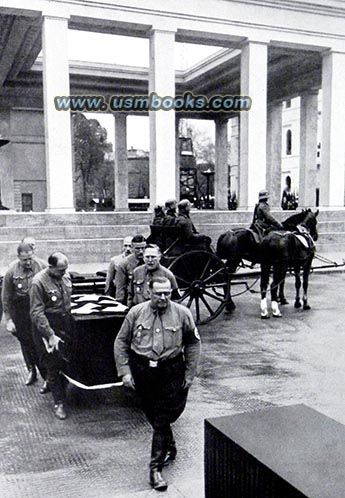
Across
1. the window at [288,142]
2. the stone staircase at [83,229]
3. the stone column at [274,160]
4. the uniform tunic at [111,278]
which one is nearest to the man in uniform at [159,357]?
the uniform tunic at [111,278]

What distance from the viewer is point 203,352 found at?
28.7ft

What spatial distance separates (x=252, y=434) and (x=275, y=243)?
8.57 m

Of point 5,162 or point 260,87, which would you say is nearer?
point 260,87

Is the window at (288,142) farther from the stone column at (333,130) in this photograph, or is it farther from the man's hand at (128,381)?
the man's hand at (128,381)

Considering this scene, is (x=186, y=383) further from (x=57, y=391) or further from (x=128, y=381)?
(x=57, y=391)

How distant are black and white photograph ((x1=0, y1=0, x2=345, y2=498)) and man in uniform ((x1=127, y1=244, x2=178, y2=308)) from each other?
0.03 meters

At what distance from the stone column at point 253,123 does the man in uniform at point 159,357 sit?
67.7 ft

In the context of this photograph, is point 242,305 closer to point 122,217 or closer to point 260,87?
point 122,217

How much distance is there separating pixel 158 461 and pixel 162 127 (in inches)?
795

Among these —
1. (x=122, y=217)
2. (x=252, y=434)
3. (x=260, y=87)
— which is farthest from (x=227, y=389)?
(x=260, y=87)

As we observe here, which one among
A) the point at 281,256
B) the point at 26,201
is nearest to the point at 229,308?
the point at 281,256

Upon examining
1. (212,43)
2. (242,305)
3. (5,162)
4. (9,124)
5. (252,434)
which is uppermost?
(212,43)

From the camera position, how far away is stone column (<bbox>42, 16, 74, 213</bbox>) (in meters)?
21.5

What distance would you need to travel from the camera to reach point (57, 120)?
2197 cm
